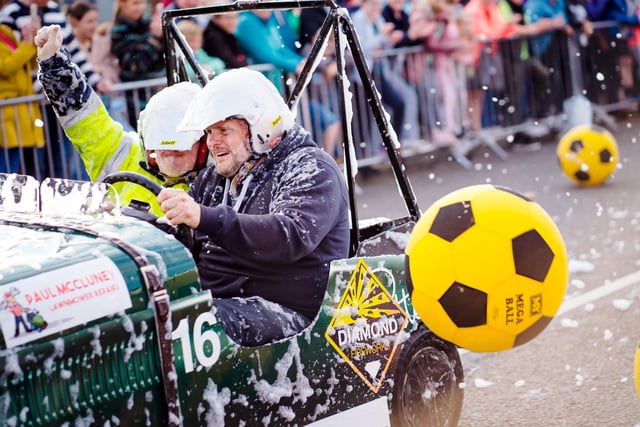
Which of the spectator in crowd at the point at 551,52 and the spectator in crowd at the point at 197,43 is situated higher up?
the spectator in crowd at the point at 197,43

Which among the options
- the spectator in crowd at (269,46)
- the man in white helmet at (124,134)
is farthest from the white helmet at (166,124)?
the spectator in crowd at (269,46)

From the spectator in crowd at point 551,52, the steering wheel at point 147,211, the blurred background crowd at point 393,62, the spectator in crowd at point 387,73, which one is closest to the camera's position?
the steering wheel at point 147,211

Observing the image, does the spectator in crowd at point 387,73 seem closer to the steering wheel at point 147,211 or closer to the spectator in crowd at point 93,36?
the spectator in crowd at point 93,36

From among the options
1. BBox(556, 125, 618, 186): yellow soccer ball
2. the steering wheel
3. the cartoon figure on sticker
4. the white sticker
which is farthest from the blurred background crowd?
the cartoon figure on sticker

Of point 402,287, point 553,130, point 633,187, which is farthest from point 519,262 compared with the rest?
point 553,130

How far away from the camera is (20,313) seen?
3.19 metres

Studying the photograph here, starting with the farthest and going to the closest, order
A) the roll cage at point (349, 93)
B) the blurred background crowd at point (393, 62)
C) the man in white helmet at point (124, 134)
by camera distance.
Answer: the blurred background crowd at point (393, 62)
the man in white helmet at point (124, 134)
the roll cage at point (349, 93)

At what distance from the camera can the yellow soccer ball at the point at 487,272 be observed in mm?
4098

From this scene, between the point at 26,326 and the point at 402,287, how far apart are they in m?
1.69

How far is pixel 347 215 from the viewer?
14.6 feet

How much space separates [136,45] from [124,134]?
4.32m

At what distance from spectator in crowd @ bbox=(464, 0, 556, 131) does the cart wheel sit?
8471mm

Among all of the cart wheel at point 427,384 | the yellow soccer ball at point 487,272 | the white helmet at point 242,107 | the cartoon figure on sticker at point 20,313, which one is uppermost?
the white helmet at point 242,107

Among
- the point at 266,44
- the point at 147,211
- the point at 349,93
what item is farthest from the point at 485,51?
Answer: the point at 147,211
